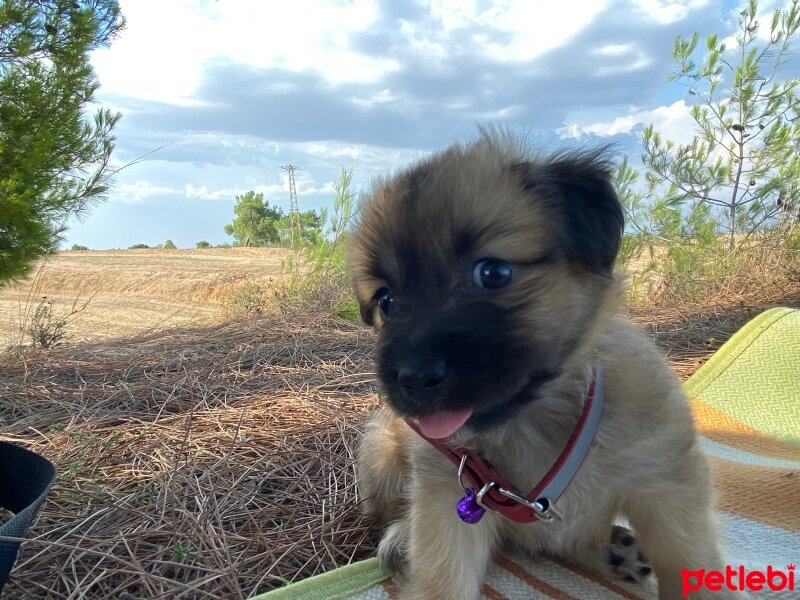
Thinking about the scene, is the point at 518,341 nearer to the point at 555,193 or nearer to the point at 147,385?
the point at 555,193

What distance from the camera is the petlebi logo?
166 cm

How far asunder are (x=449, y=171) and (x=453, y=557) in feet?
3.52

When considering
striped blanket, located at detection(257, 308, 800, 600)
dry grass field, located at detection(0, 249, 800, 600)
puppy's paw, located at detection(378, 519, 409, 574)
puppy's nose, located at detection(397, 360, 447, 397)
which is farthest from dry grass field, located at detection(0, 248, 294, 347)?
puppy's nose, located at detection(397, 360, 447, 397)

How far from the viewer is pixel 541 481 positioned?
1631mm

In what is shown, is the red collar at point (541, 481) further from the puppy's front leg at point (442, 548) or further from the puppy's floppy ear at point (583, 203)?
the puppy's floppy ear at point (583, 203)

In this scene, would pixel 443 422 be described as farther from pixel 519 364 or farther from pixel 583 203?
pixel 583 203

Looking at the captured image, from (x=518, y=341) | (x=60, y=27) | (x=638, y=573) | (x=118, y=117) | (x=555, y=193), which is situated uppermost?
(x=60, y=27)

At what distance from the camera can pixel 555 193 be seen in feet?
5.38

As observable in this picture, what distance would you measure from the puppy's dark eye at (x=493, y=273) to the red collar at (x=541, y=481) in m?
0.40

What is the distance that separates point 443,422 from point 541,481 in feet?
1.20

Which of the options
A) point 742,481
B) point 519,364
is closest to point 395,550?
point 519,364

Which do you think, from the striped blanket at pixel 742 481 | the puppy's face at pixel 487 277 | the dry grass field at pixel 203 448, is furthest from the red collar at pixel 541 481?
the dry grass field at pixel 203 448

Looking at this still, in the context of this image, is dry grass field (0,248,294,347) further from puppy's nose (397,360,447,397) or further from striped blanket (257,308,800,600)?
puppy's nose (397,360,447,397)

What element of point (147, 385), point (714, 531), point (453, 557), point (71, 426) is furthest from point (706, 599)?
point (147, 385)
